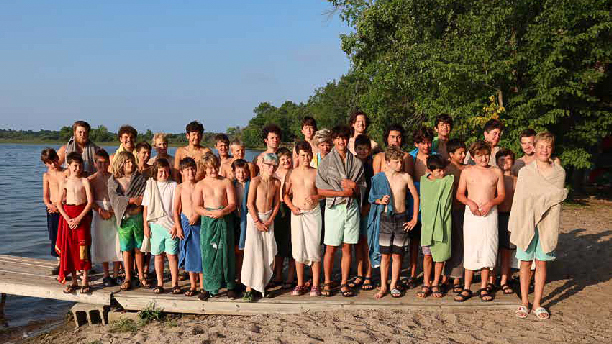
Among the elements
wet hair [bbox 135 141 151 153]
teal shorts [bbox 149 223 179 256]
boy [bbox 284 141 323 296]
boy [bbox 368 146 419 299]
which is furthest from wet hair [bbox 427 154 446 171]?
wet hair [bbox 135 141 151 153]

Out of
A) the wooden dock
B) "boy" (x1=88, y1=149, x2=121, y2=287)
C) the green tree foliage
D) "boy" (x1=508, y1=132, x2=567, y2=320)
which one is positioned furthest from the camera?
the green tree foliage

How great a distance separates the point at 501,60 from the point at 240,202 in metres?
9.36

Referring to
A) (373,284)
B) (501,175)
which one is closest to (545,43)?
(501,175)

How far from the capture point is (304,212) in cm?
505

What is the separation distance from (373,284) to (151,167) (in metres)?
3.25

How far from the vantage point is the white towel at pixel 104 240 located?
5.44m

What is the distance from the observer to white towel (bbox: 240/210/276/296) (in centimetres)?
499

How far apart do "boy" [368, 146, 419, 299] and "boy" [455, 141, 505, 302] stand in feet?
2.06

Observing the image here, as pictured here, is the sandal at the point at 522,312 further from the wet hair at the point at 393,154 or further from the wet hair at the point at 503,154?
the wet hair at the point at 393,154

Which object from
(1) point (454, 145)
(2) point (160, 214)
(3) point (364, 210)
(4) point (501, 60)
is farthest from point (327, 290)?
(4) point (501, 60)

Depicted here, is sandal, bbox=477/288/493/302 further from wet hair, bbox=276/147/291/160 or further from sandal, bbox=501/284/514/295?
wet hair, bbox=276/147/291/160

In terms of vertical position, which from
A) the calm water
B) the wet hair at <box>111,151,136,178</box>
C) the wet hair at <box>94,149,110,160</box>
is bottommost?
the calm water

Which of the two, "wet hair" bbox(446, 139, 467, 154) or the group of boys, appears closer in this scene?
the group of boys

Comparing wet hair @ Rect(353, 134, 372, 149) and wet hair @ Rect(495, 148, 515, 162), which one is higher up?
wet hair @ Rect(353, 134, 372, 149)
